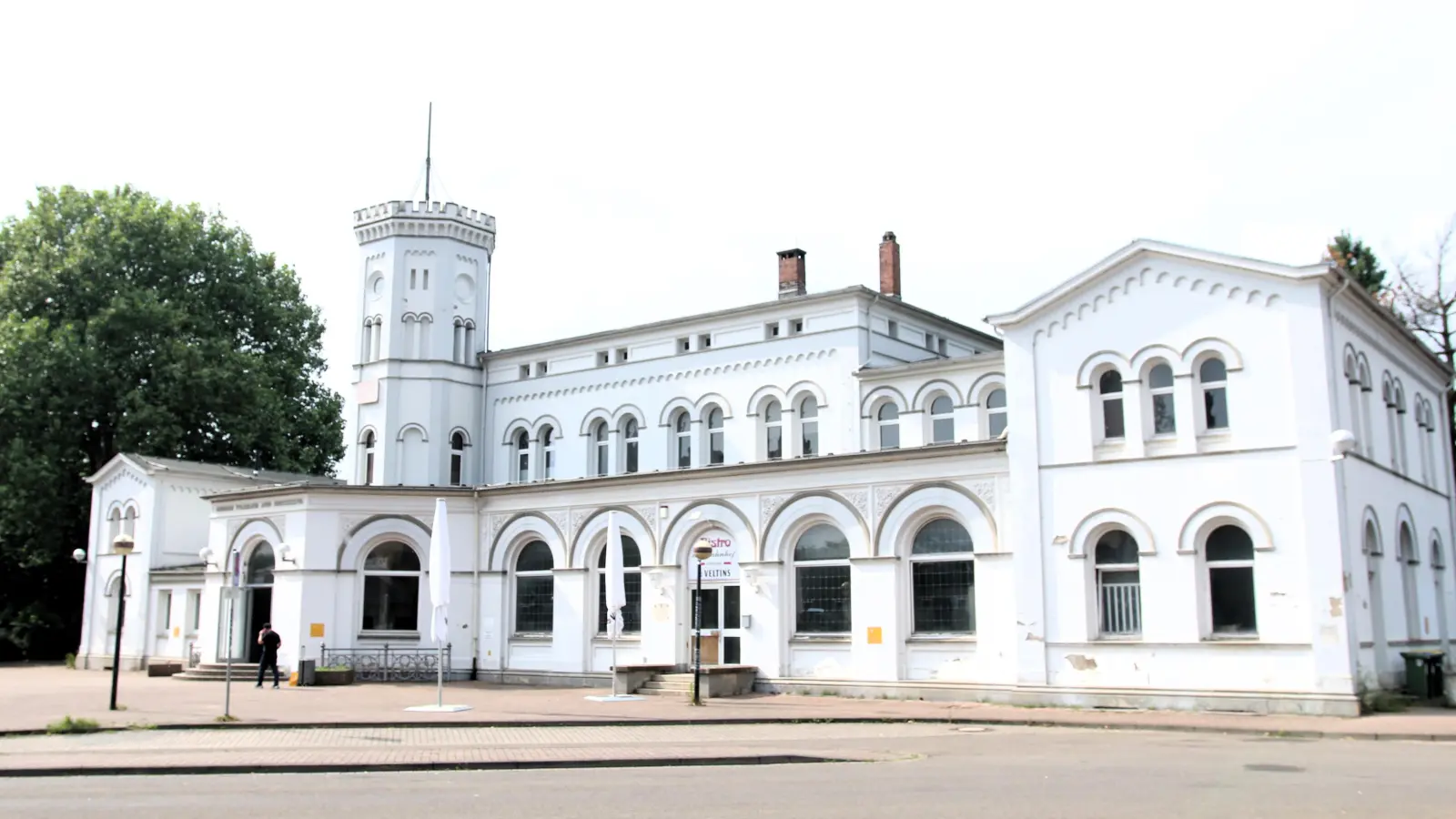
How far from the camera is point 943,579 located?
25.9 m

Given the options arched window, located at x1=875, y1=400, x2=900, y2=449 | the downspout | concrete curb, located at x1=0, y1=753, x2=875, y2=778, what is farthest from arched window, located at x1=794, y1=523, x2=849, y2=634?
concrete curb, located at x1=0, y1=753, x2=875, y2=778

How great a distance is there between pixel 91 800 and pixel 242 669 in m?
21.3

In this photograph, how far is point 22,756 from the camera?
16172 millimetres

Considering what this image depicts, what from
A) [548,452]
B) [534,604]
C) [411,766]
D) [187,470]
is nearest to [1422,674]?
[411,766]

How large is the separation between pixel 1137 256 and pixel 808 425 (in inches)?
584

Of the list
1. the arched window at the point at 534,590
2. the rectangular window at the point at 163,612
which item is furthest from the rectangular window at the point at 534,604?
the rectangular window at the point at 163,612

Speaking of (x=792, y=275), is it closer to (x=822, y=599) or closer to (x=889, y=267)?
(x=889, y=267)

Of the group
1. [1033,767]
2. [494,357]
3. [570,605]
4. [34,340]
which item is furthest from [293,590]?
[1033,767]

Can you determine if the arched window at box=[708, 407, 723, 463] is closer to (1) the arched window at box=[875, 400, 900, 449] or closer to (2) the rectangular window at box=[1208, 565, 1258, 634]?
(1) the arched window at box=[875, 400, 900, 449]

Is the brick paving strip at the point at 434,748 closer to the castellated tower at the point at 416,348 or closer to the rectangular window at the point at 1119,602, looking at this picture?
the rectangular window at the point at 1119,602

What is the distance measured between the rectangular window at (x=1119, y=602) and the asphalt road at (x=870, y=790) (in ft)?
22.2

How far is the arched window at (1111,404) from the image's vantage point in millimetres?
24266

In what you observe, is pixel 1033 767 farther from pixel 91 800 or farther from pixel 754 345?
pixel 754 345

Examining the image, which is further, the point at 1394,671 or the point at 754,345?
the point at 754,345
